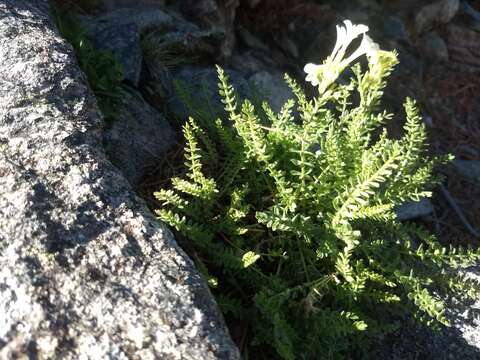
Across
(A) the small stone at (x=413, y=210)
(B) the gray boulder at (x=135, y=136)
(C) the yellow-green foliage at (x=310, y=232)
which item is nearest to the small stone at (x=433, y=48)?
(A) the small stone at (x=413, y=210)

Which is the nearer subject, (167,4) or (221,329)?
(221,329)

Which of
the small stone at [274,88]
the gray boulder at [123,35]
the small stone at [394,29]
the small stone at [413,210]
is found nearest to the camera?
the gray boulder at [123,35]

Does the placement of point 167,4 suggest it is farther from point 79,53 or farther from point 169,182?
point 169,182

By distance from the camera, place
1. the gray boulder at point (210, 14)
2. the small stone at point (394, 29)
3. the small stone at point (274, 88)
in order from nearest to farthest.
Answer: the small stone at point (274, 88)
the gray boulder at point (210, 14)
the small stone at point (394, 29)

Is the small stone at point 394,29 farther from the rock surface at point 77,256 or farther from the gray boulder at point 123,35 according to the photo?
the rock surface at point 77,256

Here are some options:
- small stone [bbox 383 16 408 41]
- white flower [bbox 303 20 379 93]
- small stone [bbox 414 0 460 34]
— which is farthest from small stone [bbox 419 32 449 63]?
white flower [bbox 303 20 379 93]

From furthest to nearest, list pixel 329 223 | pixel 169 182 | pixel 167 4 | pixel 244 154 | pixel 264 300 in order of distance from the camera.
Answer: pixel 167 4
pixel 169 182
pixel 244 154
pixel 329 223
pixel 264 300

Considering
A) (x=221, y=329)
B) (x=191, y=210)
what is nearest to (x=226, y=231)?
(x=191, y=210)
